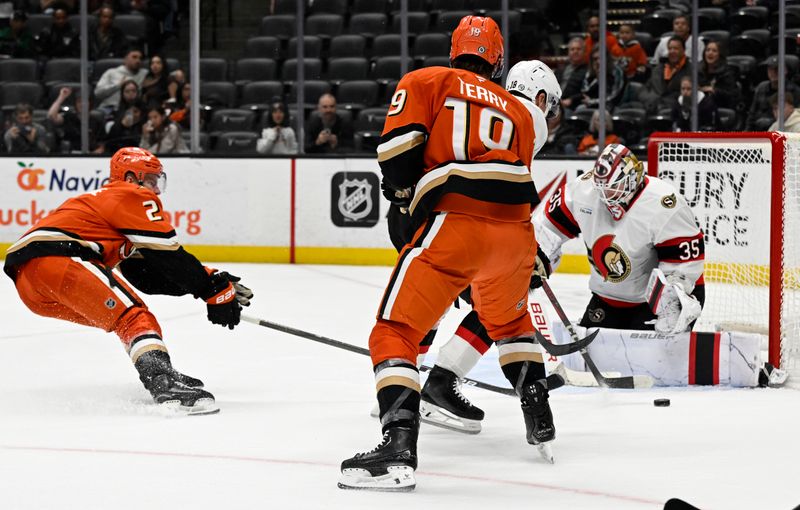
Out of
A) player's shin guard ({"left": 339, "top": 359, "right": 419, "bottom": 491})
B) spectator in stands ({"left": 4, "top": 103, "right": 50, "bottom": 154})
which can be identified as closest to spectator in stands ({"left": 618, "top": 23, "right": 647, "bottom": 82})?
spectator in stands ({"left": 4, "top": 103, "right": 50, "bottom": 154})

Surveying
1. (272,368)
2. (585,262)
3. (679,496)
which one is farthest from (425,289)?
(585,262)

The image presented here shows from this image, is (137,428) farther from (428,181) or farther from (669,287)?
(669,287)

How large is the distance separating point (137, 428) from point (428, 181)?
1177 millimetres

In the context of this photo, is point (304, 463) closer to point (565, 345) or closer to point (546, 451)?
point (546, 451)

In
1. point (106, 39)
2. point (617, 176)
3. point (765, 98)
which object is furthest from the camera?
point (106, 39)

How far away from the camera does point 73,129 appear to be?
8.88 metres

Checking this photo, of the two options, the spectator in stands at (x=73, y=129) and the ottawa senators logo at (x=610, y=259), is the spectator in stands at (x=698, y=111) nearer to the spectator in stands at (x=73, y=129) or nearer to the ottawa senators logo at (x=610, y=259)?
the ottawa senators logo at (x=610, y=259)

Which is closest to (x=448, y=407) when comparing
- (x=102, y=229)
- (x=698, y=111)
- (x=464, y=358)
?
(x=464, y=358)

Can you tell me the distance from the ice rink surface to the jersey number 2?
79 centimetres

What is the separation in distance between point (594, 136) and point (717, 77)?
0.89 m

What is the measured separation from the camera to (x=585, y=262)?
25.6ft

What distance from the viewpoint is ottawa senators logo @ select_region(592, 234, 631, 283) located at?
4352 millimetres

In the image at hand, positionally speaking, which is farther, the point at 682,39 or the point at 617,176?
the point at 682,39

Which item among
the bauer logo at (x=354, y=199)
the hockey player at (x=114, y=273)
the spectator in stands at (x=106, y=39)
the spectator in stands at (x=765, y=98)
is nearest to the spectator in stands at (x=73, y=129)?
the spectator in stands at (x=106, y=39)
